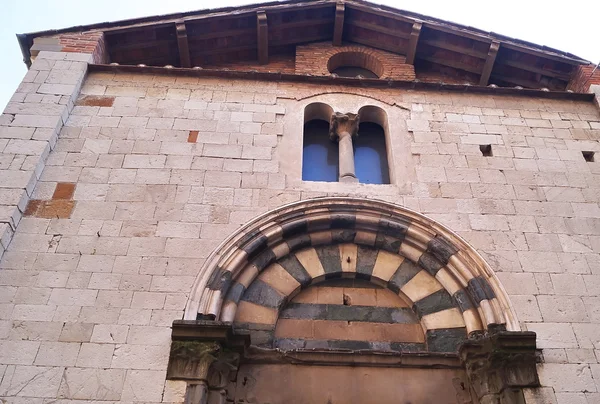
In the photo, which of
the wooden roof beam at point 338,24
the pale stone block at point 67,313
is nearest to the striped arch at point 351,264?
the pale stone block at point 67,313

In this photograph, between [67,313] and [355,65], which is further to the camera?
[355,65]

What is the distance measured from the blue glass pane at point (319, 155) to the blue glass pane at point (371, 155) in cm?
34

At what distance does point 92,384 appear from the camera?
5.07m

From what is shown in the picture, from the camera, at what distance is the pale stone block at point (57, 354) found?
5199 millimetres

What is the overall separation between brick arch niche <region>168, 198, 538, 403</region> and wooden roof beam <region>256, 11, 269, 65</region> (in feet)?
13.2

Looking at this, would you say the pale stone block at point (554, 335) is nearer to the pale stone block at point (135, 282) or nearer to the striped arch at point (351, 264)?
the striped arch at point (351, 264)

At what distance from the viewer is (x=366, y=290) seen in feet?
20.9

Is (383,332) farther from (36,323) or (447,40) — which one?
(447,40)

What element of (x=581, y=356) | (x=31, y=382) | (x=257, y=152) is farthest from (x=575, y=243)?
(x=31, y=382)

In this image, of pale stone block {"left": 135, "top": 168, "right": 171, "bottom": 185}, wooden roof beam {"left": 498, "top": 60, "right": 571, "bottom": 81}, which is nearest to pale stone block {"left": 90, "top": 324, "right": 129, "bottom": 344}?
pale stone block {"left": 135, "top": 168, "right": 171, "bottom": 185}

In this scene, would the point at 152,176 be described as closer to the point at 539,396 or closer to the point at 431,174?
the point at 431,174

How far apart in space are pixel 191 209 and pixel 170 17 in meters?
4.19

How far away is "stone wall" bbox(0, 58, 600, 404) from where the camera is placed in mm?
5344

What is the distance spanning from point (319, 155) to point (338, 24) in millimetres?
3264
